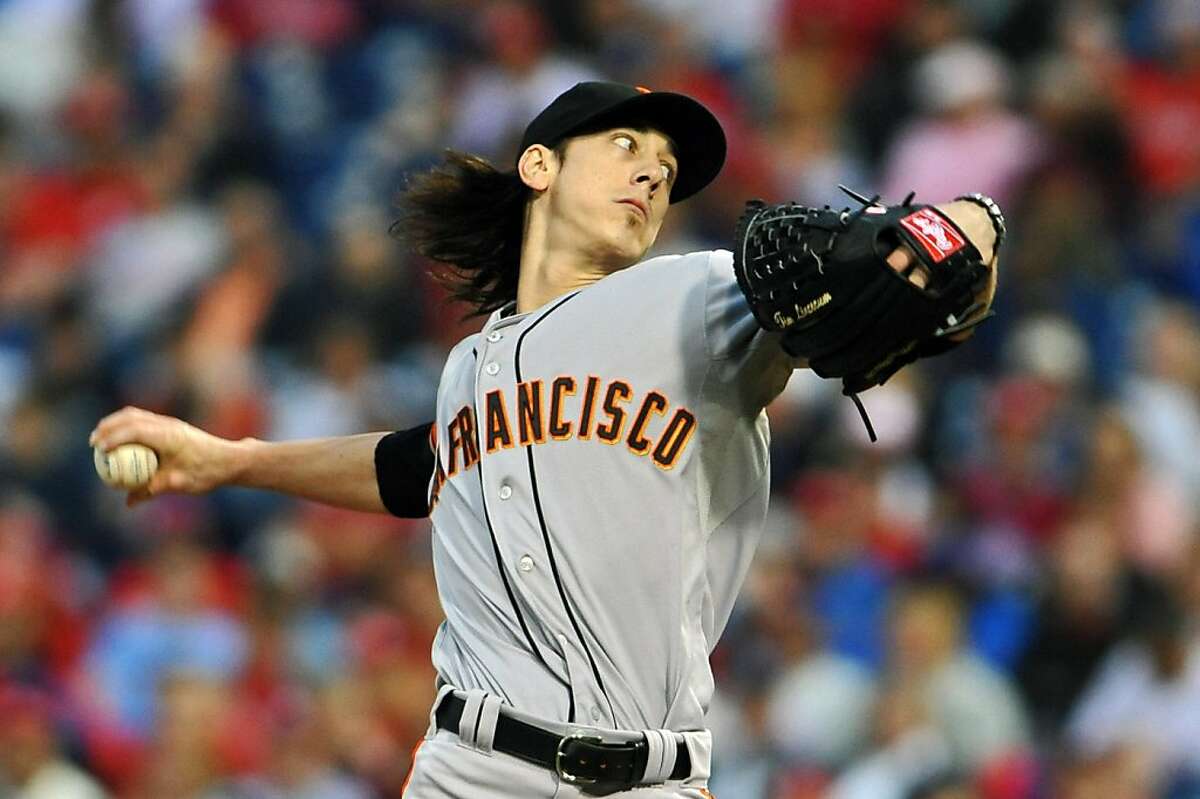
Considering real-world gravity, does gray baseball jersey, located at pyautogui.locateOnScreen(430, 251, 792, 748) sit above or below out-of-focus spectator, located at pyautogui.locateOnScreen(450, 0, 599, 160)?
below

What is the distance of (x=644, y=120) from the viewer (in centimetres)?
334

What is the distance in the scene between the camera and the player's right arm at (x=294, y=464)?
3.39m

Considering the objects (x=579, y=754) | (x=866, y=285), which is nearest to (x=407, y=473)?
(x=579, y=754)

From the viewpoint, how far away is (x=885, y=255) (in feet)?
8.16

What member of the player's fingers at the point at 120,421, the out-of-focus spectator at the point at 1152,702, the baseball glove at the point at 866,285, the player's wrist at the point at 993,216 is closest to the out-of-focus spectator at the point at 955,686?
the out-of-focus spectator at the point at 1152,702

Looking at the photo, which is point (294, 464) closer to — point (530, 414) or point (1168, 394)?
point (530, 414)

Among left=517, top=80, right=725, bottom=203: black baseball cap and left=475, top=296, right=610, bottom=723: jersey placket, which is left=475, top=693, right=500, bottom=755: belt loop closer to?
left=475, top=296, right=610, bottom=723: jersey placket

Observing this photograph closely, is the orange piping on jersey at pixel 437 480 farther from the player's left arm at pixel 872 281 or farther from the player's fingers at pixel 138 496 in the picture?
the player's left arm at pixel 872 281

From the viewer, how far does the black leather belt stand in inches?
112

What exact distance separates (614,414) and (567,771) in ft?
1.84

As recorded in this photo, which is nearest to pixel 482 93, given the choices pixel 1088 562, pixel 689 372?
pixel 1088 562

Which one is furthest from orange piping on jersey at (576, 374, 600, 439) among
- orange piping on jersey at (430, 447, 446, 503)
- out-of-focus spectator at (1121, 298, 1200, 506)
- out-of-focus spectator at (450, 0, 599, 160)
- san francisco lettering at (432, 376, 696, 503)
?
out-of-focus spectator at (450, 0, 599, 160)

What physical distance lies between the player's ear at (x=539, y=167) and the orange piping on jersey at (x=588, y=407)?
61 cm

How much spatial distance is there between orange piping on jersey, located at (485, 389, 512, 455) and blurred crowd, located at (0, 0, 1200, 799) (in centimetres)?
268
